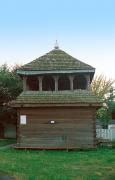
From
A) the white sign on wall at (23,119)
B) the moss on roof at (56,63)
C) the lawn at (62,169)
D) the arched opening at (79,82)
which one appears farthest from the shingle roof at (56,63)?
the lawn at (62,169)

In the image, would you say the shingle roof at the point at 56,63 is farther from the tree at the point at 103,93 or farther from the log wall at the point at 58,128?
the tree at the point at 103,93

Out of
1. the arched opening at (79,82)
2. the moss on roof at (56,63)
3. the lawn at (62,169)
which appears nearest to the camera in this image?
the lawn at (62,169)

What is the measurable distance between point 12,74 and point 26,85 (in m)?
16.1

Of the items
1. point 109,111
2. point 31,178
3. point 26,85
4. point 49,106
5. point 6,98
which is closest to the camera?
point 31,178

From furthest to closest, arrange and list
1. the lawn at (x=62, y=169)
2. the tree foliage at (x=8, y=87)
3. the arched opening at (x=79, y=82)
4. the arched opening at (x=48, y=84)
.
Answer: the tree foliage at (x=8, y=87) → the arched opening at (x=48, y=84) → the arched opening at (x=79, y=82) → the lawn at (x=62, y=169)

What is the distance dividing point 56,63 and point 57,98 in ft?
9.76

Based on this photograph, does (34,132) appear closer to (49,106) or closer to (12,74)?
(49,106)

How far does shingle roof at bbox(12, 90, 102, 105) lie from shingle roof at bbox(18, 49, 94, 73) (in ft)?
5.46

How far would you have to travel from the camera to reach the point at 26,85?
2611cm

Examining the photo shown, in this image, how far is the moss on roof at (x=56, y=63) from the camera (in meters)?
25.5

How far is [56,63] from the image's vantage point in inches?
1040

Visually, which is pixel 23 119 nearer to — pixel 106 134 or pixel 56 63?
pixel 56 63

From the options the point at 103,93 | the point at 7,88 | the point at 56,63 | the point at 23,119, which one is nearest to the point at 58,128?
the point at 23,119

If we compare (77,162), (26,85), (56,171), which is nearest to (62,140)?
(26,85)
